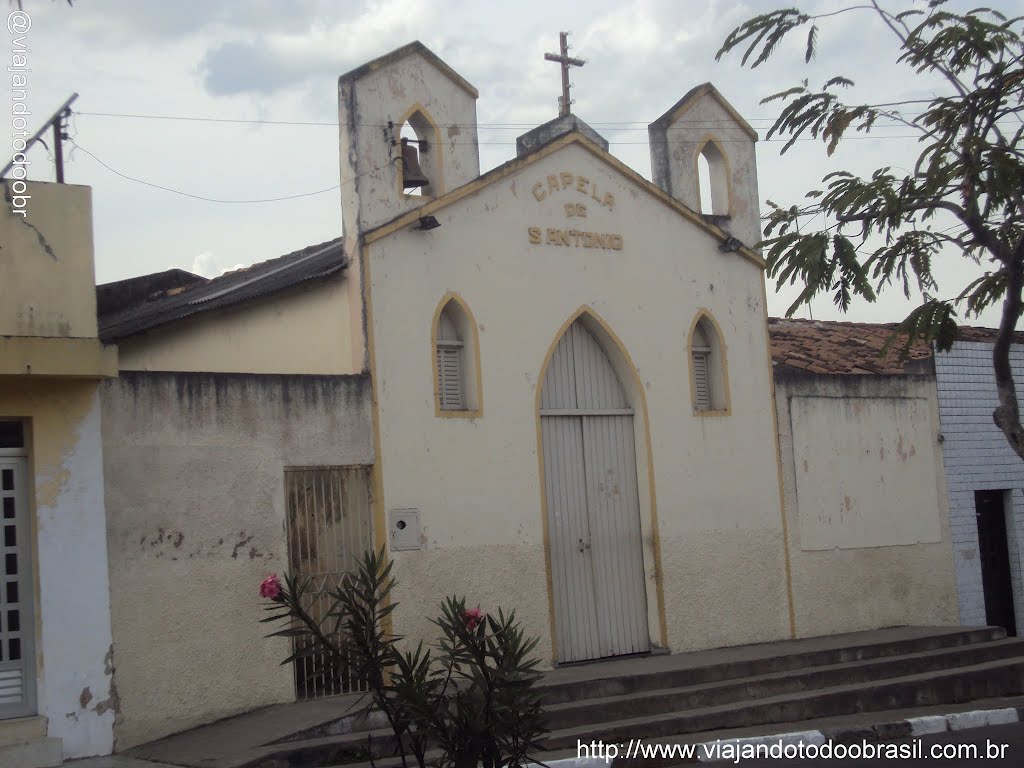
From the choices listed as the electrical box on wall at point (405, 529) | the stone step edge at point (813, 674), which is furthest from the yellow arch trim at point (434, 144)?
the stone step edge at point (813, 674)

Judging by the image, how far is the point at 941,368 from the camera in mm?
16453

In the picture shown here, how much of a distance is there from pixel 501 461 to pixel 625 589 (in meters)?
2.10

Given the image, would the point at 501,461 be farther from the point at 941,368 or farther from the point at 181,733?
the point at 941,368

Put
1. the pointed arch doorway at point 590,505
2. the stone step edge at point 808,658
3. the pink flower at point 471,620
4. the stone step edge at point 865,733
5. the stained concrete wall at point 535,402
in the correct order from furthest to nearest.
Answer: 1. the pointed arch doorway at point 590,505
2. the stained concrete wall at point 535,402
3. the stone step edge at point 808,658
4. the stone step edge at point 865,733
5. the pink flower at point 471,620

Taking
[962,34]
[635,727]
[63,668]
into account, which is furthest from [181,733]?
[962,34]

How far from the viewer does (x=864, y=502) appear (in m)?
15.3

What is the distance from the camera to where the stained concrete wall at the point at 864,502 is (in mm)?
14789

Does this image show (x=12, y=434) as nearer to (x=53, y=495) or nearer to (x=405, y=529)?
(x=53, y=495)

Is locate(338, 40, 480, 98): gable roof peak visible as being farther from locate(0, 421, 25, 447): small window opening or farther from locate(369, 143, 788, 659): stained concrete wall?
locate(0, 421, 25, 447): small window opening

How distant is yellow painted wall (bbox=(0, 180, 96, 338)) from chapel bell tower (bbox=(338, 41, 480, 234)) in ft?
9.40

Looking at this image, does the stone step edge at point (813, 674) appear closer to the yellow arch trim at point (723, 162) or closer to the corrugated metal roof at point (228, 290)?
the corrugated metal roof at point (228, 290)

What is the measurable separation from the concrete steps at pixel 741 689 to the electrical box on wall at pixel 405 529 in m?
1.79

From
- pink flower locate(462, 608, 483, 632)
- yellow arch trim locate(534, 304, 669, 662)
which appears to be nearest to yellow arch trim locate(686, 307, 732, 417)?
yellow arch trim locate(534, 304, 669, 662)

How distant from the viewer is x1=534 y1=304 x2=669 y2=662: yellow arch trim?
12672 mm
